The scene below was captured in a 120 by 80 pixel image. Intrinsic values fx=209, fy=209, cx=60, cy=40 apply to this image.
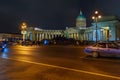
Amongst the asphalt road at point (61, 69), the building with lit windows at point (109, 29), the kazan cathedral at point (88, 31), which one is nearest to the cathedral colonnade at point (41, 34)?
the kazan cathedral at point (88, 31)

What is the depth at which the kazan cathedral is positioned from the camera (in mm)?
98419

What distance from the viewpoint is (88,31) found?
120562mm

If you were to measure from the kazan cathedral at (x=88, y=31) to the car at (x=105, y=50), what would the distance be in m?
67.5

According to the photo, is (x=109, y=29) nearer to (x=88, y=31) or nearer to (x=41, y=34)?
(x=88, y=31)

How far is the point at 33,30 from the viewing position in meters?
142

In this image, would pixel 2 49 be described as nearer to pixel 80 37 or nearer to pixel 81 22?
pixel 80 37

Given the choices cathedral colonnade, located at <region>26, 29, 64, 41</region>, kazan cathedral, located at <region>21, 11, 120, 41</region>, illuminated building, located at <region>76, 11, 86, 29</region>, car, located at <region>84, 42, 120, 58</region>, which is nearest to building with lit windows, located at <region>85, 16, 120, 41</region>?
kazan cathedral, located at <region>21, 11, 120, 41</region>

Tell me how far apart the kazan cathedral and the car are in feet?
221

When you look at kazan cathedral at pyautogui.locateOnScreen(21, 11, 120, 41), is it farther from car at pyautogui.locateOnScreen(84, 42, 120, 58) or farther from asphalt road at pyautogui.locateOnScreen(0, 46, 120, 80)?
asphalt road at pyautogui.locateOnScreen(0, 46, 120, 80)

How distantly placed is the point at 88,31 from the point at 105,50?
342ft

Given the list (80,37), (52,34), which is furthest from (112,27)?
(52,34)

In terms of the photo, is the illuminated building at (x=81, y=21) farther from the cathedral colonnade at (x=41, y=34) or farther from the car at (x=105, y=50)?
the car at (x=105, y=50)

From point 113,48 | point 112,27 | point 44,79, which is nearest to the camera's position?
point 44,79

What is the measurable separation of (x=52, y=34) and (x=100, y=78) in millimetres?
133339
